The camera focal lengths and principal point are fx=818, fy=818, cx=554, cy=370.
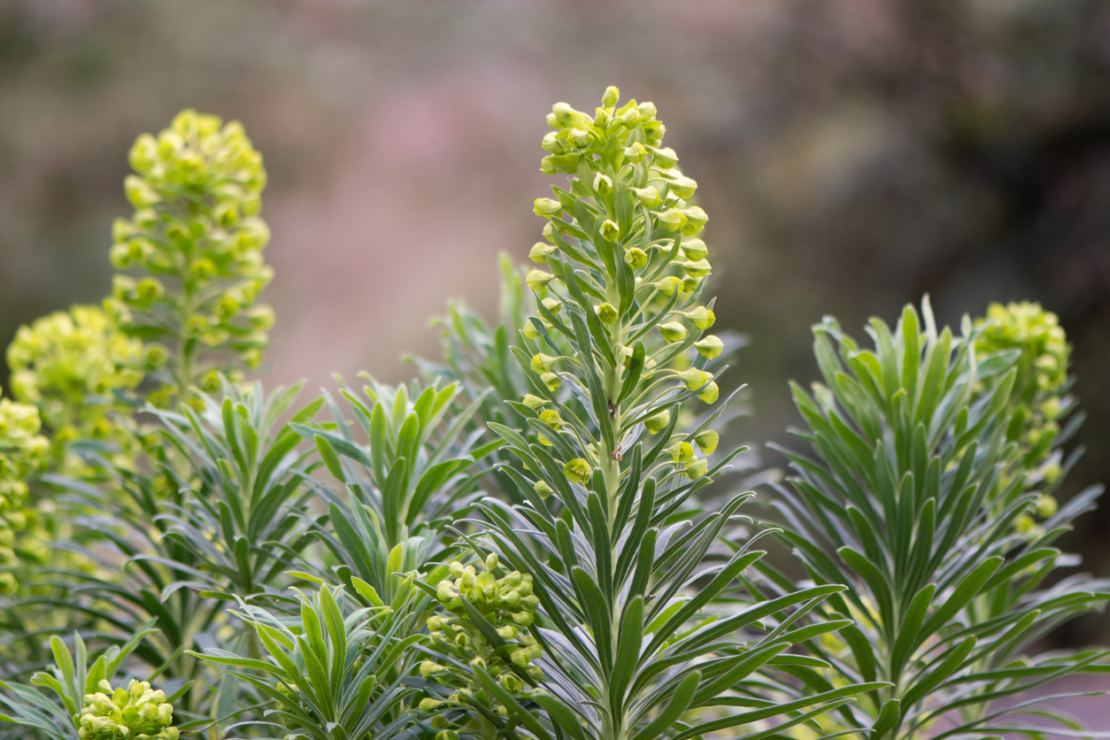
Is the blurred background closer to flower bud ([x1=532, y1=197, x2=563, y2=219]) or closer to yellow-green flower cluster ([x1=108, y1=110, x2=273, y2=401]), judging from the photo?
yellow-green flower cluster ([x1=108, y1=110, x2=273, y2=401])

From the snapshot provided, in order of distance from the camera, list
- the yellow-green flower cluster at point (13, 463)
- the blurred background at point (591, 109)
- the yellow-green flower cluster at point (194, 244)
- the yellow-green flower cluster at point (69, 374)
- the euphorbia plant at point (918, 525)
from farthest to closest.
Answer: the blurred background at point (591, 109), the yellow-green flower cluster at point (69, 374), the yellow-green flower cluster at point (194, 244), the yellow-green flower cluster at point (13, 463), the euphorbia plant at point (918, 525)

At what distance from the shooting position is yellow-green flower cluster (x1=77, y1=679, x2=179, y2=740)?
0.53 meters

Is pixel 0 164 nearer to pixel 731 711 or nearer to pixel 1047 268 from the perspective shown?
pixel 731 711

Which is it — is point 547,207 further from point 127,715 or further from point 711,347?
point 127,715

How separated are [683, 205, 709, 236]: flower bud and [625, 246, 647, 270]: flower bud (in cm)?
4

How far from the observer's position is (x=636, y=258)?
20.0 inches

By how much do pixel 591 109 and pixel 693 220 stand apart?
269 cm

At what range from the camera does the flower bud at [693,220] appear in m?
0.52

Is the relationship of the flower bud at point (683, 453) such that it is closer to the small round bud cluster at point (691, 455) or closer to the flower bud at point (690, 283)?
the small round bud cluster at point (691, 455)

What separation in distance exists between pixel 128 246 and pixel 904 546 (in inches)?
31.6

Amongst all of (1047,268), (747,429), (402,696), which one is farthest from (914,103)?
(402,696)

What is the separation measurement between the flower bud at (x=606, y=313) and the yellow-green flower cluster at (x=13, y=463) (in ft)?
1.87

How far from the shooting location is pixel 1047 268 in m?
2.56

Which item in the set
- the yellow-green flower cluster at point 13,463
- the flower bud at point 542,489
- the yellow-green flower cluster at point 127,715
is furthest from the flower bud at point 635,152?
the yellow-green flower cluster at point 13,463
